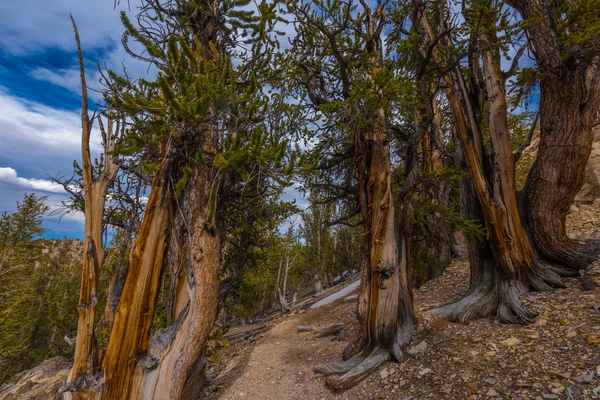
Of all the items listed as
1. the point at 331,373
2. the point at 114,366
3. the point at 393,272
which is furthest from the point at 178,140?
the point at 331,373

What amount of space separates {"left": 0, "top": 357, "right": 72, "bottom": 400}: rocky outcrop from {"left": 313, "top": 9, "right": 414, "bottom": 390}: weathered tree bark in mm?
11441

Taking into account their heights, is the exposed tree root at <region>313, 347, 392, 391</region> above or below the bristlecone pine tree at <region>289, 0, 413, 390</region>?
below

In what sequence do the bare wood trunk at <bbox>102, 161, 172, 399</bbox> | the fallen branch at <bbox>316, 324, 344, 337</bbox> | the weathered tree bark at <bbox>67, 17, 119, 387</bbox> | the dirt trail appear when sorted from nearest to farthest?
the bare wood trunk at <bbox>102, 161, 172, 399</bbox>
the weathered tree bark at <bbox>67, 17, 119, 387</bbox>
the dirt trail
the fallen branch at <bbox>316, 324, 344, 337</bbox>

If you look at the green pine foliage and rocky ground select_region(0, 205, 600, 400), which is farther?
the green pine foliage

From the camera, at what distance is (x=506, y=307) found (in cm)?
442

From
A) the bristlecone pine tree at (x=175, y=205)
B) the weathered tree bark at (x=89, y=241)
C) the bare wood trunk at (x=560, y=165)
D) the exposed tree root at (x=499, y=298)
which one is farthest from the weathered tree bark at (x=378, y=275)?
the weathered tree bark at (x=89, y=241)

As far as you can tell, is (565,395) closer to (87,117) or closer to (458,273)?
(458,273)

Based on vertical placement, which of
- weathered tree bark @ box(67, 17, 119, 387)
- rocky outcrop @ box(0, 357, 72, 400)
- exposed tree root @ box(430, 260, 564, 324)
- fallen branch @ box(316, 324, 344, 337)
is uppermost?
weathered tree bark @ box(67, 17, 119, 387)

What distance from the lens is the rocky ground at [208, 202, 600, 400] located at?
9.59ft

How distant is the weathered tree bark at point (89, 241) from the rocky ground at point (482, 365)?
98.8 inches

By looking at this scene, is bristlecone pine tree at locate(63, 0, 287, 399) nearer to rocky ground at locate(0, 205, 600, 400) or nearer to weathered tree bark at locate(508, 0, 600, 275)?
rocky ground at locate(0, 205, 600, 400)

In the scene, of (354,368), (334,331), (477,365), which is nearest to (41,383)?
(334,331)

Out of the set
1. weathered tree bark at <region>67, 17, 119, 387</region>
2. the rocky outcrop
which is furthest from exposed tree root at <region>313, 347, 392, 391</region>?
the rocky outcrop

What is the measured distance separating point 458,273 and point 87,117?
996 centimetres
